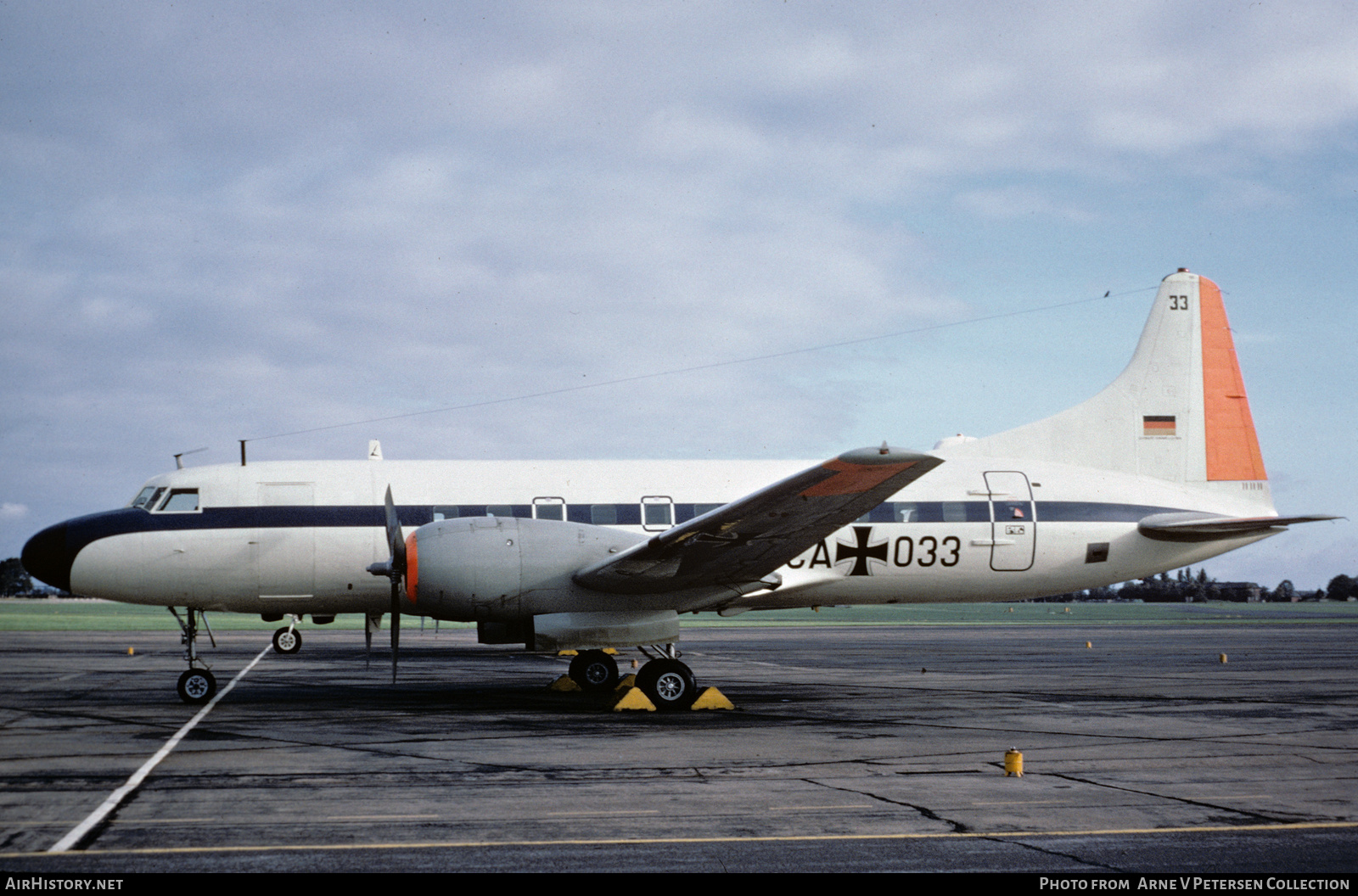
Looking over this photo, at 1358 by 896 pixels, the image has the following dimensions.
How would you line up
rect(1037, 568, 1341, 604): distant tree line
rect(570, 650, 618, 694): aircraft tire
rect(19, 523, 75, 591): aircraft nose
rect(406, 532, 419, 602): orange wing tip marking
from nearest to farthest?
1. rect(406, 532, 419, 602): orange wing tip marking
2. rect(19, 523, 75, 591): aircraft nose
3. rect(570, 650, 618, 694): aircraft tire
4. rect(1037, 568, 1341, 604): distant tree line

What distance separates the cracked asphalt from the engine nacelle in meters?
1.63

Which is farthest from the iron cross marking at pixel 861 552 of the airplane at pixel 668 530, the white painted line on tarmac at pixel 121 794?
the white painted line on tarmac at pixel 121 794

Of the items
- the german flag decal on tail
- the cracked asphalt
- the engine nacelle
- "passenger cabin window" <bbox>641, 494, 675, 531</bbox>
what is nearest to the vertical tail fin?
the german flag decal on tail

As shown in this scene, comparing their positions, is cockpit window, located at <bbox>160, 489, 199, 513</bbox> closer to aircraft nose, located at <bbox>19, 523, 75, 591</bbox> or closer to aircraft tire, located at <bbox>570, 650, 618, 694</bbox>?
aircraft nose, located at <bbox>19, 523, 75, 591</bbox>

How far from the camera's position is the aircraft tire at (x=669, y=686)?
53.6ft

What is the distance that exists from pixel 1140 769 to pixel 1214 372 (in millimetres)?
13588

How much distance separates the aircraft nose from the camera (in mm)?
18016

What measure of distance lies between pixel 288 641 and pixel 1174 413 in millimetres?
23616

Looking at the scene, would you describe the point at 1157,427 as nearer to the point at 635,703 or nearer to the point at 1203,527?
the point at 1203,527

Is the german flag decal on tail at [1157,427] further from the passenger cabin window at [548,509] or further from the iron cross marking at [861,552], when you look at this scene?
the passenger cabin window at [548,509]

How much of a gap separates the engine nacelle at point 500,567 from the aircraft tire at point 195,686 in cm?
392

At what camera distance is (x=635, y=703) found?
16625mm

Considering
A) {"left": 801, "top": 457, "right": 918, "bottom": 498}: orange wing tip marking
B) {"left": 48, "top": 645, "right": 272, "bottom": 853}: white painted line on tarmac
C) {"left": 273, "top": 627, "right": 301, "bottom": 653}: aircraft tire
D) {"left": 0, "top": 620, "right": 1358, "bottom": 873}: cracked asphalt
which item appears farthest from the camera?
{"left": 273, "top": 627, "right": 301, "bottom": 653}: aircraft tire
